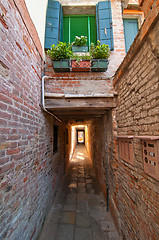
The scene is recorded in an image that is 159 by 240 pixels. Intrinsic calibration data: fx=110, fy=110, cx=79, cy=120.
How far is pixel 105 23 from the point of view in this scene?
11.7 ft

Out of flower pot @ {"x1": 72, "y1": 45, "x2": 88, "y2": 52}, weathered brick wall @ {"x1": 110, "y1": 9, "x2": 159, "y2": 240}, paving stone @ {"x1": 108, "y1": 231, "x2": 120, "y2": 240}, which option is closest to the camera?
weathered brick wall @ {"x1": 110, "y1": 9, "x2": 159, "y2": 240}

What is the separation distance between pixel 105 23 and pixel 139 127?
12.2 feet

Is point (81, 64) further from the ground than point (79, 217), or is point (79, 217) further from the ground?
point (81, 64)

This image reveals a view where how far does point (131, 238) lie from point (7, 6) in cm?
425

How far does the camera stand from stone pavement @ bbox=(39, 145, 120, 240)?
2.58 metres

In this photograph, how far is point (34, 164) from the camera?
7.55ft

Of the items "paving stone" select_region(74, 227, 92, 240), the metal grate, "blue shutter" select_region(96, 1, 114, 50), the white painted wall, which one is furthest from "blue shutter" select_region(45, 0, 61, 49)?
"paving stone" select_region(74, 227, 92, 240)

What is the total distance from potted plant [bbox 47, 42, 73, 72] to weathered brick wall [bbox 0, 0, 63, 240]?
559 millimetres

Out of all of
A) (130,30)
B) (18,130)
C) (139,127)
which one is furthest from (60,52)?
(130,30)

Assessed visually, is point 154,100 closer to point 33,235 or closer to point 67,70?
point 67,70

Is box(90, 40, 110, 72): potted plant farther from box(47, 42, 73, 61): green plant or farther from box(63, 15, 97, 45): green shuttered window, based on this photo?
box(63, 15, 97, 45): green shuttered window

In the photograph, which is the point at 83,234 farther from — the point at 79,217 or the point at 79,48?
the point at 79,48

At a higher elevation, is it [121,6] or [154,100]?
[121,6]

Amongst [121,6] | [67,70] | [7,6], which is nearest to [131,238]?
[67,70]
